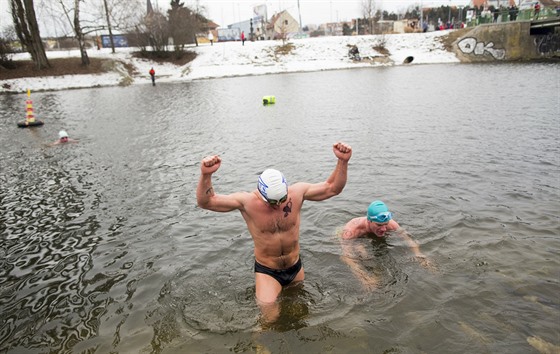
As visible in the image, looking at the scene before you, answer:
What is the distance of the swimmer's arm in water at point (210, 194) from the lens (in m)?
4.46

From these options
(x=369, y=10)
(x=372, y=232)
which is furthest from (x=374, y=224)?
(x=369, y=10)

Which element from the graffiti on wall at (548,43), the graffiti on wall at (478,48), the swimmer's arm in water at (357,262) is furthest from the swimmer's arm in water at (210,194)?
the graffiti on wall at (478,48)

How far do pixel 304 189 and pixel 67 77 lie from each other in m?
42.8

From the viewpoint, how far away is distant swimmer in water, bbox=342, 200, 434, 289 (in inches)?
241

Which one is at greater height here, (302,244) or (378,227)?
(378,227)

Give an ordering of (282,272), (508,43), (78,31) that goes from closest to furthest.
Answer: (282,272) → (508,43) → (78,31)

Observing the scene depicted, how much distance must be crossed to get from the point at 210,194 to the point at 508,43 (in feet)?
164

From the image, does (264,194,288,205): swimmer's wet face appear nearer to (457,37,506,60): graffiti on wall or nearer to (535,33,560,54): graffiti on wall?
(535,33,560,54): graffiti on wall

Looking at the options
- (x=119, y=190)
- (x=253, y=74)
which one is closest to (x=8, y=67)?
(x=253, y=74)

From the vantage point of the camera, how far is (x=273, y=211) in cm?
504

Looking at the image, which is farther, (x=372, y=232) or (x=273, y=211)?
(x=372, y=232)

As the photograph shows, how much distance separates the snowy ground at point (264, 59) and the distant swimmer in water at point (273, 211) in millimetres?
40197

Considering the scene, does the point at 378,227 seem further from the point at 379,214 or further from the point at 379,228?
the point at 379,214

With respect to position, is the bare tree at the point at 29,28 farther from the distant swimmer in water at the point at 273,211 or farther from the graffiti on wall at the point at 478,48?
the graffiti on wall at the point at 478,48
